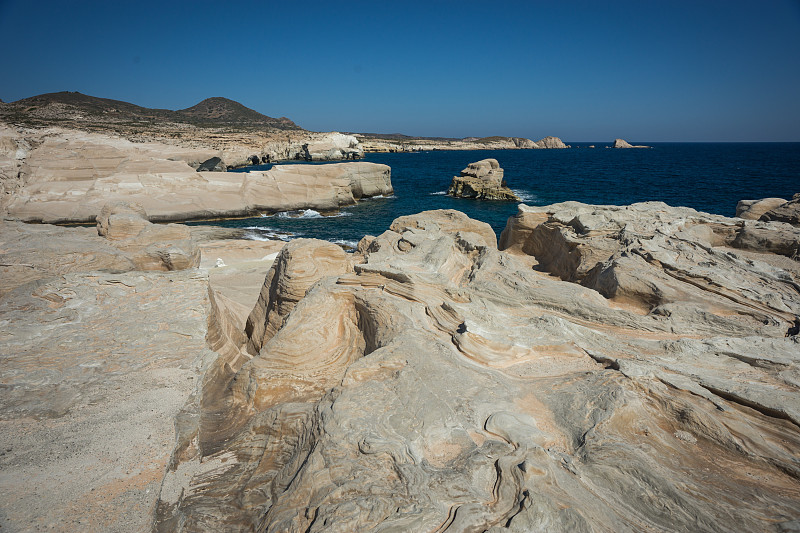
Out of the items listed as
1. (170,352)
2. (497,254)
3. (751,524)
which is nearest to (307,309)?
(170,352)

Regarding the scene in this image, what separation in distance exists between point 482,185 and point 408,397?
120ft

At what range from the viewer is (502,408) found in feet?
13.8

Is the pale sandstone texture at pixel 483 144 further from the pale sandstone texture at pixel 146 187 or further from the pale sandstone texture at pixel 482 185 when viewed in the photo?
the pale sandstone texture at pixel 146 187

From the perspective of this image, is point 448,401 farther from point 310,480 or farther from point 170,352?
point 170,352

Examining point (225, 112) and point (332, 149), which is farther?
point (225, 112)

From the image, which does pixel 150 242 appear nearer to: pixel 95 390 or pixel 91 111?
pixel 95 390

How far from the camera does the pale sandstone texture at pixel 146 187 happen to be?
1008 inches

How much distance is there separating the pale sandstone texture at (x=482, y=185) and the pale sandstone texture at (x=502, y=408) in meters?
31.4

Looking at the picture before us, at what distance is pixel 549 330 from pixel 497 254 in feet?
10.9

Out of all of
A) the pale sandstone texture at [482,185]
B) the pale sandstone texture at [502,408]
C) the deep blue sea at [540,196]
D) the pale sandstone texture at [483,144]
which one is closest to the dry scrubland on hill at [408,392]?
the pale sandstone texture at [502,408]

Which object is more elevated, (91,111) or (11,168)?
(91,111)

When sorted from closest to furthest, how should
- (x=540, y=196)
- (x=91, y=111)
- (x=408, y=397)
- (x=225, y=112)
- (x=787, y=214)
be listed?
(x=408, y=397), (x=787, y=214), (x=540, y=196), (x=91, y=111), (x=225, y=112)

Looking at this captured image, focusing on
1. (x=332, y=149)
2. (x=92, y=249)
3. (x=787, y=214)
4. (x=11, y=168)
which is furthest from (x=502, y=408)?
(x=332, y=149)


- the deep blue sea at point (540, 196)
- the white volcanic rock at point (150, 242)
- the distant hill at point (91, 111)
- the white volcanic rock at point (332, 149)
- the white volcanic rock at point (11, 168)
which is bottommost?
the deep blue sea at point (540, 196)
